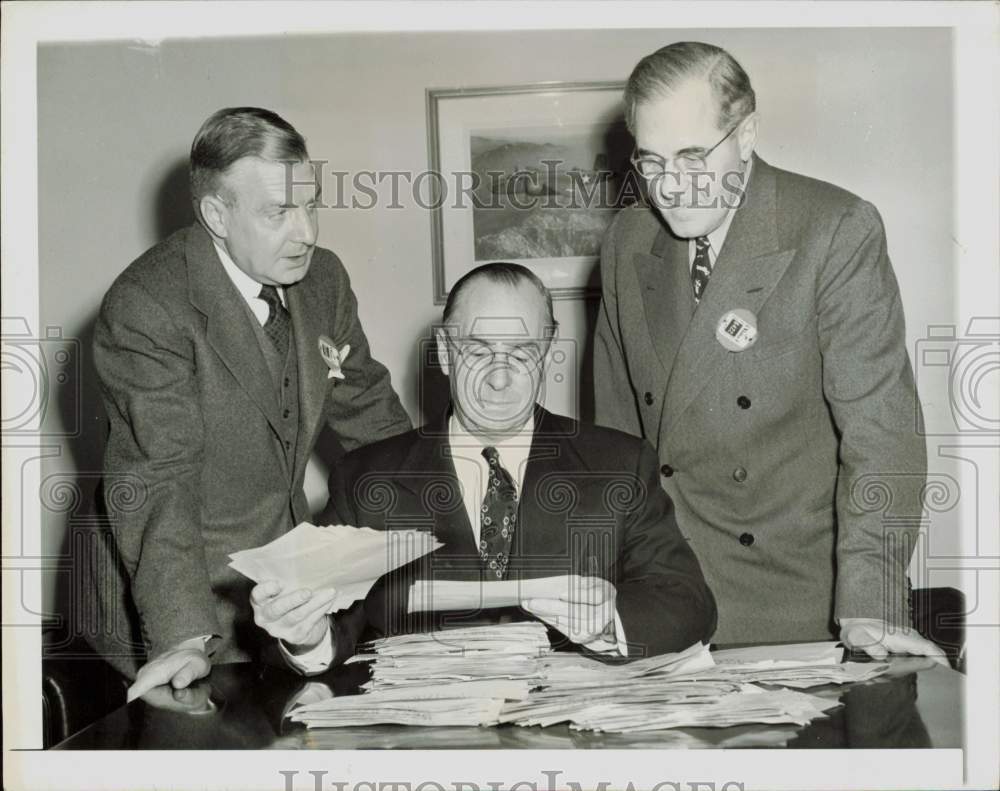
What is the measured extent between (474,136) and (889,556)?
62.3 inches

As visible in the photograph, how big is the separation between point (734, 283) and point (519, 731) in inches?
48.9

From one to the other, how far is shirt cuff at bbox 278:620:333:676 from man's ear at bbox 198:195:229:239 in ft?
3.62

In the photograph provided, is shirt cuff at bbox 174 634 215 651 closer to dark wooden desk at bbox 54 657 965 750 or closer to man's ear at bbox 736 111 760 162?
dark wooden desk at bbox 54 657 965 750

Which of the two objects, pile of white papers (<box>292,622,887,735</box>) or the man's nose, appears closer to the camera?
pile of white papers (<box>292,622,887,735</box>)

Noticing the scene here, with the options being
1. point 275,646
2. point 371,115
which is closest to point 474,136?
point 371,115

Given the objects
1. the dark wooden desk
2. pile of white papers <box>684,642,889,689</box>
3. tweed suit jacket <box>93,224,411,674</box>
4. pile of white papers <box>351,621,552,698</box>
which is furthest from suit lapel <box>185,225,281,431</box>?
pile of white papers <box>684,642,889,689</box>

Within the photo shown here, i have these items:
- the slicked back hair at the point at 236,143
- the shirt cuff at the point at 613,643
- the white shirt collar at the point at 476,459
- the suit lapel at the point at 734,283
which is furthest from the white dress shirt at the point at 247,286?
the shirt cuff at the point at 613,643

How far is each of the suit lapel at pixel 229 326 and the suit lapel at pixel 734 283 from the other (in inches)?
40.5

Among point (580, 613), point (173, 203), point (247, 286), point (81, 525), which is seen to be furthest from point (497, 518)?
point (173, 203)

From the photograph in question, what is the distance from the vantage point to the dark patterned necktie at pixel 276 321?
2.84 meters

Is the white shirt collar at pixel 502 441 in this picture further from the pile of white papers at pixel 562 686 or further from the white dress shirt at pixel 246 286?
the white dress shirt at pixel 246 286

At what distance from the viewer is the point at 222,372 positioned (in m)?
2.78

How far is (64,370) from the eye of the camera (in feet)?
9.75

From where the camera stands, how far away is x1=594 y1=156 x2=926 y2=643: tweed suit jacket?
8.72 feet
